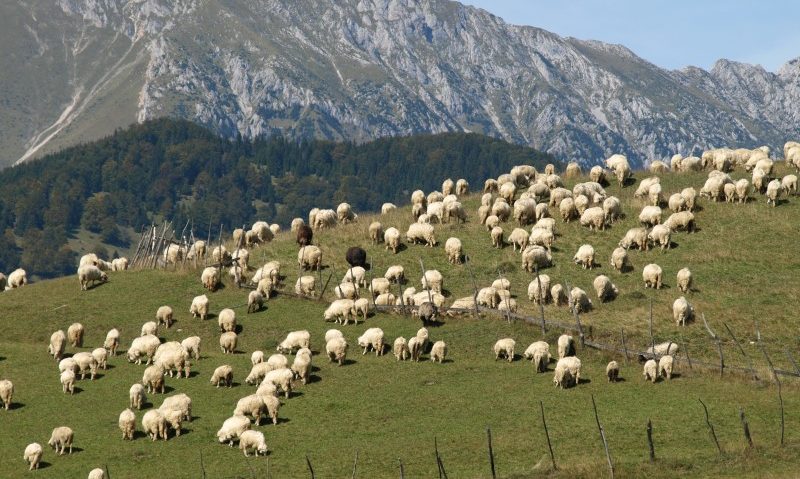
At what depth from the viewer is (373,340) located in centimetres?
5372

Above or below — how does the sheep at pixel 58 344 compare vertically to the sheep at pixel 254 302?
below

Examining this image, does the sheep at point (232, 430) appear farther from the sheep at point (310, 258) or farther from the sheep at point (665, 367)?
the sheep at point (310, 258)

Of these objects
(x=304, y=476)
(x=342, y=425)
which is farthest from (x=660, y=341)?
Answer: (x=304, y=476)

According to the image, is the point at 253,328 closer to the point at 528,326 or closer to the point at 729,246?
the point at 528,326

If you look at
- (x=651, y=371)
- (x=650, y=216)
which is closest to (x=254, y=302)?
(x=651, y=371)

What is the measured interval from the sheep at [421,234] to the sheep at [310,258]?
21.5 ft

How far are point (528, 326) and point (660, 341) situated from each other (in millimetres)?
6561

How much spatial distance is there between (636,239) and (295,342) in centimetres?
2442

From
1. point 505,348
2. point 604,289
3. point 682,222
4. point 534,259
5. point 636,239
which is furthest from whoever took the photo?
point 682,222

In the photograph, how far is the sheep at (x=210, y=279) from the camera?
221 feet

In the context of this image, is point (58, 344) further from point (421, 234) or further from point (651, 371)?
point (651, 371)

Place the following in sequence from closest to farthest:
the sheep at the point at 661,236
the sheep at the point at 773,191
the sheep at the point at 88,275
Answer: the sheep at the point at 661,236 < the sheep at the point at 88,275 < the sheep at the point at 773,191

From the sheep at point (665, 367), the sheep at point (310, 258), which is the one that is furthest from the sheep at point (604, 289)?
the sheep at point (310, 258)

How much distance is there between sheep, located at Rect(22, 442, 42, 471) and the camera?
38531mm
